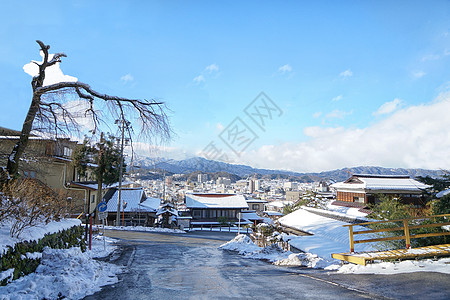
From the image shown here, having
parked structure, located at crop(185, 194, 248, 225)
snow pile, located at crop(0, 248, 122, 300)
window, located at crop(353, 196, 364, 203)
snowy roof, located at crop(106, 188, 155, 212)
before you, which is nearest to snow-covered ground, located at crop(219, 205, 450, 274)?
snow pile, located at crop(0, 248, 122, 300)

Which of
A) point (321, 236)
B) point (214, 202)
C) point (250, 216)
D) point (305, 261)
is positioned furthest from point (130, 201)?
point (305, 261)

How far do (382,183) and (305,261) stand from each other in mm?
25961

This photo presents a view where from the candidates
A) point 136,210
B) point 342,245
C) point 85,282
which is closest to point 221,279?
point 85,282

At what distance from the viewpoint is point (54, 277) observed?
19.7 ft

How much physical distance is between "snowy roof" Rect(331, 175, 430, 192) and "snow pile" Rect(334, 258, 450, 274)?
2472cm

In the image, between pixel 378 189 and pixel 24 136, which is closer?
pixel 24 136

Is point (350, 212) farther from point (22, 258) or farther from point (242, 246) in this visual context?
point (22, 258)

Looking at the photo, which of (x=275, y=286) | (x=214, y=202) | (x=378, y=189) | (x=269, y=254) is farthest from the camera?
(x=214, y=202)

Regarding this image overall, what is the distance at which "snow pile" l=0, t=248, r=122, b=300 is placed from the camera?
17.2 ft

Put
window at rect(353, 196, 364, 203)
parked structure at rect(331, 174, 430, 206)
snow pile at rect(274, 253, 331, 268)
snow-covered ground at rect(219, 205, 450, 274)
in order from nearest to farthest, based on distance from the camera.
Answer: snow-covered ground at rect(219, 205, 450, 274), snow pile at rect(274, 253, 331, 268), parked structure at rect(331, 174, 430, 206), window at rect(353, 196, 364, 203)

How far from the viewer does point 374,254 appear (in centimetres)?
860

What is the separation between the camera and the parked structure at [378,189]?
29.7 m

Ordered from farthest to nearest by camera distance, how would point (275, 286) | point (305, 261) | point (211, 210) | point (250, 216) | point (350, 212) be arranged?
point (250, 216) → point (211, 210) → point (350, 212) → point (305, 261) → point (275, 286)

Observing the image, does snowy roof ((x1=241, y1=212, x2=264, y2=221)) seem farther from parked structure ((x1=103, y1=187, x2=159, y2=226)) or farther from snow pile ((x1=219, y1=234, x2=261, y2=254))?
snow pile ((x1=219, y1=234, x2=261, y2=254))
